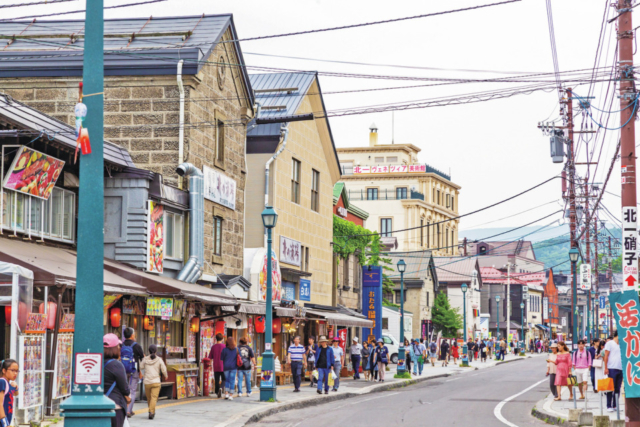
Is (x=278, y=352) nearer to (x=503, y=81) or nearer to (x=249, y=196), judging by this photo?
(x=249, y=196)

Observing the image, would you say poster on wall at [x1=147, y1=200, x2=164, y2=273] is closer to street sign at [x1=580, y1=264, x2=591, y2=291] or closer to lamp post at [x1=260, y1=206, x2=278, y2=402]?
lamp post at [x1=260, y1=206, x2=278, y2=402]

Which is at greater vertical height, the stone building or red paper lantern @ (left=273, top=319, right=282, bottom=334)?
the stone building

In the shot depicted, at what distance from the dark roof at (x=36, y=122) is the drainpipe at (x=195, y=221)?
10.1ft

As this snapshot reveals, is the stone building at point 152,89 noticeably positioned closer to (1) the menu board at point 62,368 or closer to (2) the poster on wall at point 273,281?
(2) the poster on wall at point 273,281

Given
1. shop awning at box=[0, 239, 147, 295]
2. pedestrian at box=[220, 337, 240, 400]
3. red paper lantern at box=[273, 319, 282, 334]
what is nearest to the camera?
shop awning at box=[0, 239, 147, 295]

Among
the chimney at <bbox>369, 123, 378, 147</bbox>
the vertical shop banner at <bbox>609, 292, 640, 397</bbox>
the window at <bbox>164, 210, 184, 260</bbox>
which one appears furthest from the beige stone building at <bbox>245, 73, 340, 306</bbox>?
the chimney at <bbox>369, 123, 378, 147</bbox>

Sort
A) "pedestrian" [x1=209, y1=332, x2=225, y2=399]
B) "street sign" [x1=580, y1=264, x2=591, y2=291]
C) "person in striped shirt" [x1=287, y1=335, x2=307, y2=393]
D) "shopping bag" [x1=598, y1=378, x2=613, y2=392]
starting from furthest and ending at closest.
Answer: "street sign" [x1=580, y1=264, x2=591, y2=291] → "person in striped shirt" [x1=287, y1=335, x2=307, y2=393] → "pedestrian" [x1=209, y1=332, x2=225, y2=399] → "shopping bag" [x1=598, y1=378, x2=613, y2=392]

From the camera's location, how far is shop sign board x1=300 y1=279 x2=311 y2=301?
36.0 m

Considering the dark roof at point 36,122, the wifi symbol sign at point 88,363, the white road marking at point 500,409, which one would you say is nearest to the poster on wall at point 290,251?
the white road marking at point 500,409

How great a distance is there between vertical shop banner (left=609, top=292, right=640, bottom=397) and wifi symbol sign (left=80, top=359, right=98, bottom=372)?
8.76 m

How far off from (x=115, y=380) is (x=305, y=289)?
25.4m

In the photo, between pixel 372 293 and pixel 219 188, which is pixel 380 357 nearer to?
pixel 219 188

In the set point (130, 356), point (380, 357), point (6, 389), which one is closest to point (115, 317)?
point (130, 356)

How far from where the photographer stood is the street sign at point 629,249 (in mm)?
15352
